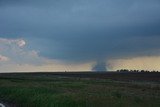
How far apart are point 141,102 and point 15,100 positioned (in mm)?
14291

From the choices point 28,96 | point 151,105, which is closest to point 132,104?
point 151,105

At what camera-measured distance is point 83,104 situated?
1446 inches

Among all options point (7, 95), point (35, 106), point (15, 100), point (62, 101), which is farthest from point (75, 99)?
point (7, 95)

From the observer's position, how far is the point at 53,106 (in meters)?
37.4

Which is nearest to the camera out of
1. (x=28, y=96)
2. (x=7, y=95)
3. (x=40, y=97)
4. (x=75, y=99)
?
(x=75, y=99)

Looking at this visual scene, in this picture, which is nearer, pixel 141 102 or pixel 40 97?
pixel 141 102

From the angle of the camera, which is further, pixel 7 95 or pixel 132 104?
pixel 7 95

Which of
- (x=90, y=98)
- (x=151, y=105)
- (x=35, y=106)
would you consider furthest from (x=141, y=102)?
(x=35, y=106)

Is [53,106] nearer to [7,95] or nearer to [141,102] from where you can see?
[141,102]

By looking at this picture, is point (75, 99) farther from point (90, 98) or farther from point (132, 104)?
point (132, 104)

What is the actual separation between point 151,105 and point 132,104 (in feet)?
5.21

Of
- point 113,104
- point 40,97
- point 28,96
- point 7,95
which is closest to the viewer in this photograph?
point 113,104

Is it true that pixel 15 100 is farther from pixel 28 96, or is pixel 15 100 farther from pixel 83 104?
pixel 83 104

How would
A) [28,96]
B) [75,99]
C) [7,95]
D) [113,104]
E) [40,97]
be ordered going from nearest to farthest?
[113,104] < [75,99] < [40,97] < [28,96] < [7,95]
